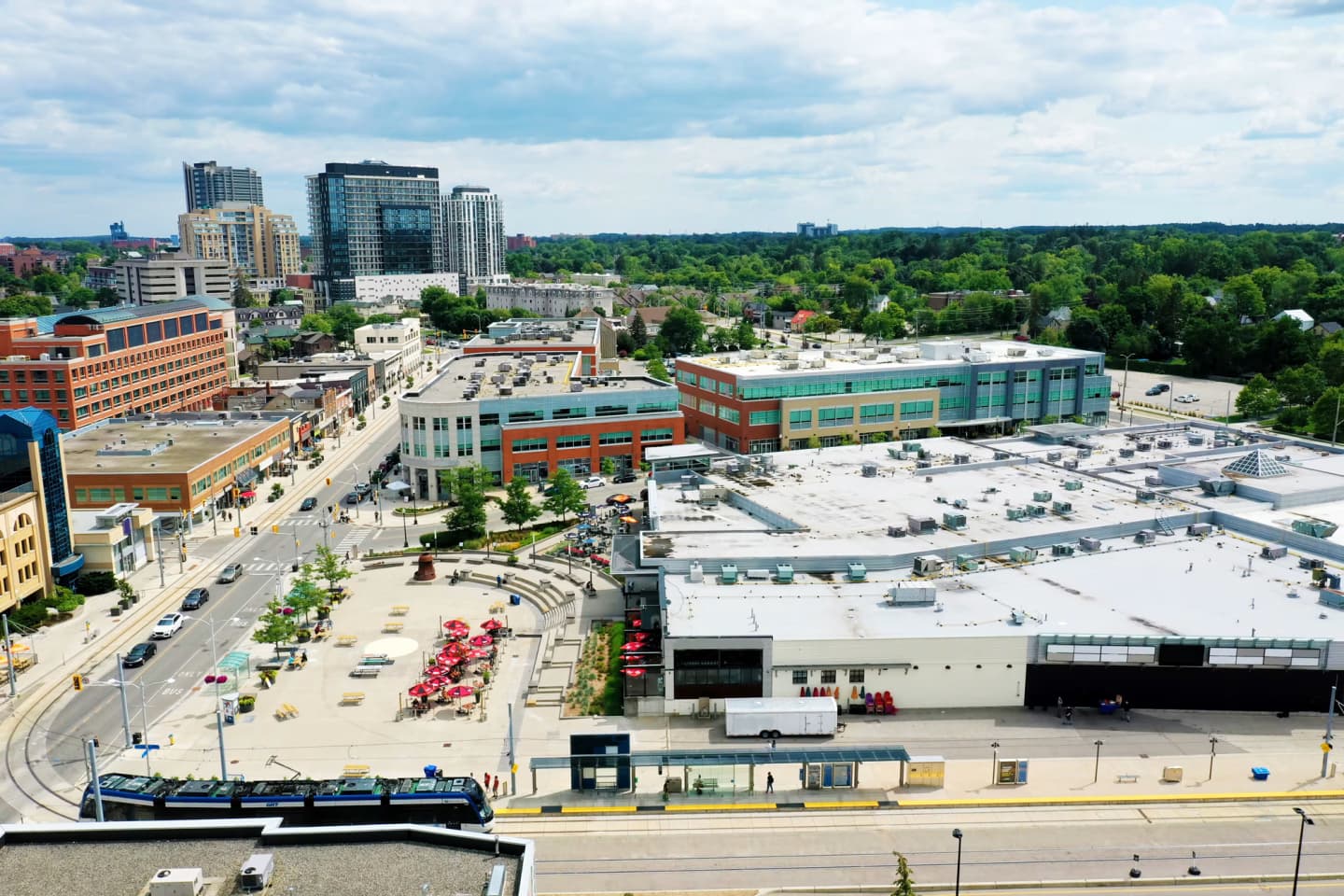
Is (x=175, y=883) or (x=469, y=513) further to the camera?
(x=469, y=513)

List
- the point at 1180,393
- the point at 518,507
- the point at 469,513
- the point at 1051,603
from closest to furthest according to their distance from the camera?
the point at 1051,603 → the point at 469,513 → the point at 518,507 → the point at 1180,393

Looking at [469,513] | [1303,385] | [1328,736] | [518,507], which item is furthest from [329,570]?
[1303,385]

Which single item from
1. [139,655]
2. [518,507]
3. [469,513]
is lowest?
[139,655]

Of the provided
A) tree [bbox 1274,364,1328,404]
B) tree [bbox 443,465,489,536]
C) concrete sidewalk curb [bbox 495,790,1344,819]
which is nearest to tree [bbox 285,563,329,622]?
tree [bbox 443,465,489,536]

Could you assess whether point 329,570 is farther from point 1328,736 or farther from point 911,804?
point 1328,736

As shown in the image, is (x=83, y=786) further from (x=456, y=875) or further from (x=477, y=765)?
(x=456, y=875)

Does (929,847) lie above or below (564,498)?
below

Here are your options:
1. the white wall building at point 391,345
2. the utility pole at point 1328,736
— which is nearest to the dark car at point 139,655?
the utility pole at point 1328,736

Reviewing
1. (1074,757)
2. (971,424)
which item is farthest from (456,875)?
(971,424)
